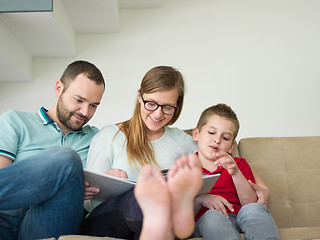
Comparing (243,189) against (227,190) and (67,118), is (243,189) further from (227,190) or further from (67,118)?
(67,118)

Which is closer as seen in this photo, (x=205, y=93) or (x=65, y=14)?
(x=65, y=14)

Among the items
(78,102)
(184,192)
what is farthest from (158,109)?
(184,192)

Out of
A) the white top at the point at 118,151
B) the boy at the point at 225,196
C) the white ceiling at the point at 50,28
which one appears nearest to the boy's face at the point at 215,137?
the boy at the point at 225,196

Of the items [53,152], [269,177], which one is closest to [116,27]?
[269,177]

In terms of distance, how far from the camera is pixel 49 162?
3.58 feet

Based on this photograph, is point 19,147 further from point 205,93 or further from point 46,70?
point 205,93

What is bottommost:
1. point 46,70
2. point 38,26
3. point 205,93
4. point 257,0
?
point 205,93

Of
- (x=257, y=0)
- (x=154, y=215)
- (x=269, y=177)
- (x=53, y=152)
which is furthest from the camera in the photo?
(x=257, y=0)

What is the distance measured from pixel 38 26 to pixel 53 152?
4.23ft

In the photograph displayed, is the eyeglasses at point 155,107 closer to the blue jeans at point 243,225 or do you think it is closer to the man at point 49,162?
the man at point 49,162

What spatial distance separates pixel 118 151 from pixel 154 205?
2.40 ft

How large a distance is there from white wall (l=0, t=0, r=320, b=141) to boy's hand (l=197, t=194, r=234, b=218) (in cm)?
115

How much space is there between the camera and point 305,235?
136 cm

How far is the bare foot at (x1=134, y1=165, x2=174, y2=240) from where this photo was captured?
871 millimetres
